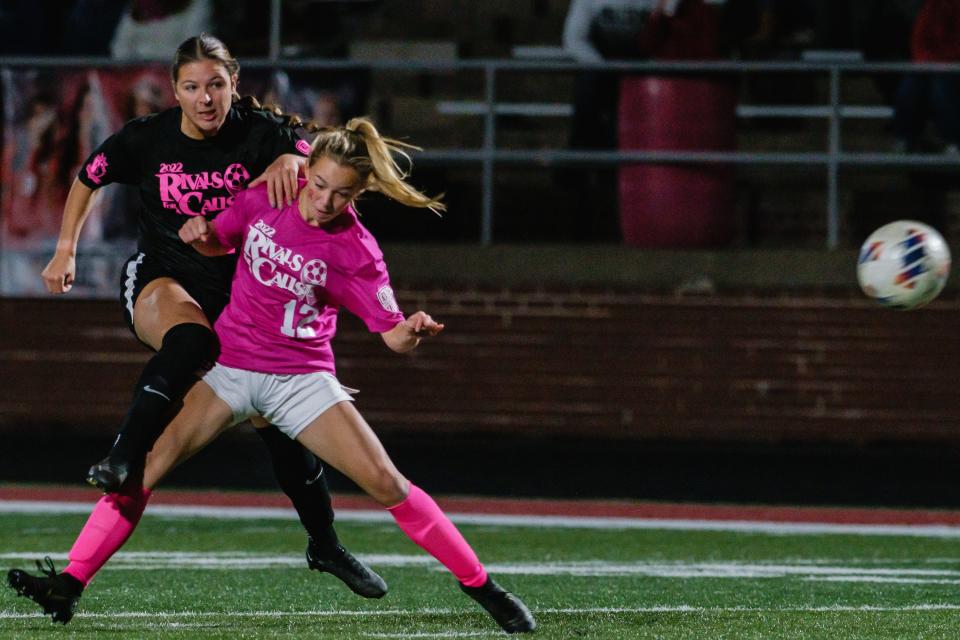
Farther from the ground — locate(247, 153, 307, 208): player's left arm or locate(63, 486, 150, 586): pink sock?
locate(247, 153, 307, 208): player's left arm

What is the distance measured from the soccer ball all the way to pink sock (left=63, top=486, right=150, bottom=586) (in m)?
3.33

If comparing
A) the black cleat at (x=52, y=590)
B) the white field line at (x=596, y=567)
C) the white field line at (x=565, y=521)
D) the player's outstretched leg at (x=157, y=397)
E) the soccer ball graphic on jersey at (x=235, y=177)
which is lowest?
the white field line at (x=565, y=521)

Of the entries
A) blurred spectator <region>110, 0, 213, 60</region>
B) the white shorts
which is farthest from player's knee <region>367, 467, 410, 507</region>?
blurred spectator <region>110, 0, 213, 60</region>

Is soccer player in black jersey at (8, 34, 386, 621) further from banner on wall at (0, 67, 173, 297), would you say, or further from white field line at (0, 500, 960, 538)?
banner on wall at (0, 67, 173, 297)

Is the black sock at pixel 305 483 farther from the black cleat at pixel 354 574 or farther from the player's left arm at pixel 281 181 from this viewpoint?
the player's left arm at pixel 281 181

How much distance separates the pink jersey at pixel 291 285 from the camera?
6.64 metres

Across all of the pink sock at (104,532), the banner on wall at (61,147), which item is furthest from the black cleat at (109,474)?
the banner on wall at (61,147)

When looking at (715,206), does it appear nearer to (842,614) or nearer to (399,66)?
(399,66)

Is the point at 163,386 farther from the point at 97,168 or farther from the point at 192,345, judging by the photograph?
the point at 97,168

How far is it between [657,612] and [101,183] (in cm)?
275

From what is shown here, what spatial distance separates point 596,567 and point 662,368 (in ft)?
16.2

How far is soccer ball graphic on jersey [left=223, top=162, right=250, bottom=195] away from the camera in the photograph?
7305 mm

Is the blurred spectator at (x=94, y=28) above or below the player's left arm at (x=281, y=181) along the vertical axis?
above

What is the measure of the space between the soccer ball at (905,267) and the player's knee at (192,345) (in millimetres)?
2980
